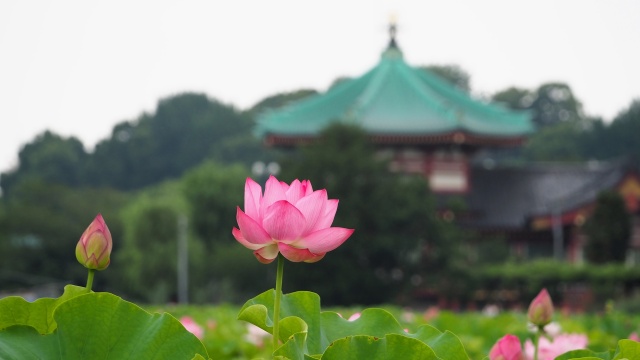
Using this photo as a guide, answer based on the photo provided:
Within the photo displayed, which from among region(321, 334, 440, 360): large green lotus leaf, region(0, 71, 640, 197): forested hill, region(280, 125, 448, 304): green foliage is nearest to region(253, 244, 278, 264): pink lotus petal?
region(321, 334, 440, 360): large green lotus leaf

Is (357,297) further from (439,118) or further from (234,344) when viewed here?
(234,344)

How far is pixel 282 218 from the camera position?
0.89 m

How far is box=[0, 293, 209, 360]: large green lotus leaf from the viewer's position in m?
0.87

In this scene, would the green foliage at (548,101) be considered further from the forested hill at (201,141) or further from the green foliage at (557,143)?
the green foliage at (557,143)

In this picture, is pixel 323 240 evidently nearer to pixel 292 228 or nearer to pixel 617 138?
pixel 292 228

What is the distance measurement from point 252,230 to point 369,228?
15.3 meters

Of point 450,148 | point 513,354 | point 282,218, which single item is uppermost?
point 450,148

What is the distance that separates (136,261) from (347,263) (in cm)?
789

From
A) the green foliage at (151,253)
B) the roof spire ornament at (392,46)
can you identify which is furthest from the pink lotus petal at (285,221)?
the roof spire ornament at (392,46)

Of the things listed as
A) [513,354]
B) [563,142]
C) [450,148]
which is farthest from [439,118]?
[563,142]

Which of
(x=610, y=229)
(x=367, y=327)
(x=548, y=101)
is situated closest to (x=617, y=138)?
(x=548, y=101)

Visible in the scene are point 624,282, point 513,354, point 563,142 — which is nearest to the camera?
point 513,354

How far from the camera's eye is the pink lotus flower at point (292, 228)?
0.89m

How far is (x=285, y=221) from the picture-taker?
0.89 m
